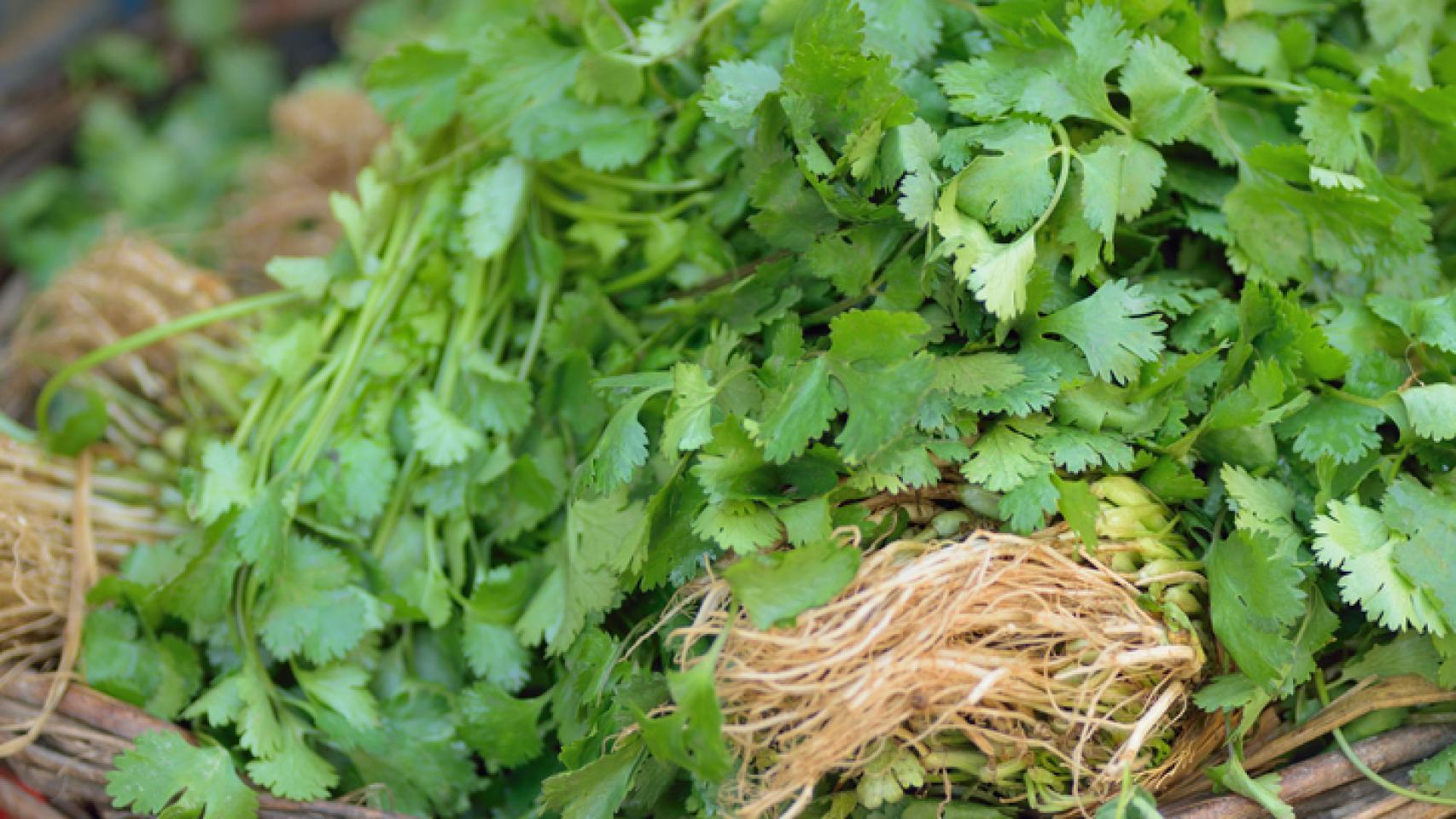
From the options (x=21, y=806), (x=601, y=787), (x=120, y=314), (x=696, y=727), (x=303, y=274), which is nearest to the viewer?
(x=696, y=727)

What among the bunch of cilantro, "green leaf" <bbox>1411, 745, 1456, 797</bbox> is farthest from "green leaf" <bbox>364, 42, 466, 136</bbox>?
"green leaf" <bbox>1411, 745, 1456, 797</bbox>

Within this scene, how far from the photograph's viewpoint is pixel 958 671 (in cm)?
81

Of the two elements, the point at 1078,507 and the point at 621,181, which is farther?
the point at 621,181

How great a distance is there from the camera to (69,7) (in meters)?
2.05

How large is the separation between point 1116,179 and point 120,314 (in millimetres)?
1257

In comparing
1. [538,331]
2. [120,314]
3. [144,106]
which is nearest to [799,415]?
[538,331]

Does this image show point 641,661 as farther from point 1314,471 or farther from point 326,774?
point 1314,471

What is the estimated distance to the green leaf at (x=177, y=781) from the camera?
946mm

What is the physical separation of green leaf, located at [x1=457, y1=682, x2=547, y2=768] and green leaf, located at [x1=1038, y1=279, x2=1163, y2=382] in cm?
60

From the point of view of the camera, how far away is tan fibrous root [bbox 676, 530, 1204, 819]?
2.64ft

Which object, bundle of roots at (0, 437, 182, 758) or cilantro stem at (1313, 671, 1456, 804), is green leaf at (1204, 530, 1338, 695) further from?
bundle of roots at (0, 437, 182, 758)

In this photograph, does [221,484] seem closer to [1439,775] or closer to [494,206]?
[494,206]

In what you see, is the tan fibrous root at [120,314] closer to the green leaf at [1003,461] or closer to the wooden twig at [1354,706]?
the green leaf at [1003,461]

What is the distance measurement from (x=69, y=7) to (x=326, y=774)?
178 centimetres
